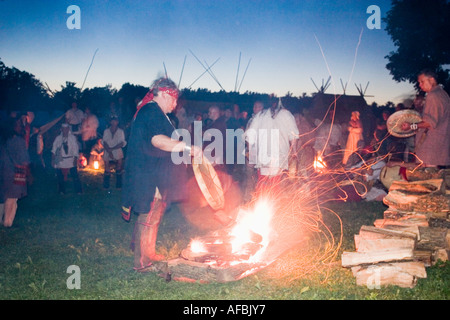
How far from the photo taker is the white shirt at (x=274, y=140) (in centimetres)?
664

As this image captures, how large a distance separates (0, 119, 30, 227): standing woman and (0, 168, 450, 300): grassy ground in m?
0.40

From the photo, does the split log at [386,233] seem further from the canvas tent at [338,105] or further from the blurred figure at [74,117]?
the canvas tent at [338,105]

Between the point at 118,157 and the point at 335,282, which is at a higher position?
the point at 118,157

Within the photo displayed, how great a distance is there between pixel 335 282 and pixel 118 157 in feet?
25.3

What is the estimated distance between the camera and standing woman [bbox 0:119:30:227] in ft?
21.1

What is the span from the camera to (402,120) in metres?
5.68

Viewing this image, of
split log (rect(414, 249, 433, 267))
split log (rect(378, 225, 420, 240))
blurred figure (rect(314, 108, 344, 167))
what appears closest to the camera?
split log (rect(414, 249, 433, 267))

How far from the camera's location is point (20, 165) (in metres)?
6.59

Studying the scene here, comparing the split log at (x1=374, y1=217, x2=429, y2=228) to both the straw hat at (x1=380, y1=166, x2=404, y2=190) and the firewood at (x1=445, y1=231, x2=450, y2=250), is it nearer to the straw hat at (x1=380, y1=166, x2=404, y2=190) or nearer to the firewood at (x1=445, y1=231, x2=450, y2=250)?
the firewood at (x1=445, y1=231, x2=450, y2=250)

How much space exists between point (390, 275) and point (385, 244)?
421 mm

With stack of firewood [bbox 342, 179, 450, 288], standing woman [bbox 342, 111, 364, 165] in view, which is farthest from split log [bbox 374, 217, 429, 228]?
standing woman [bbox 342, 111, 364, 165]

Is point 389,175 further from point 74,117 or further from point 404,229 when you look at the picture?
point 74,117
